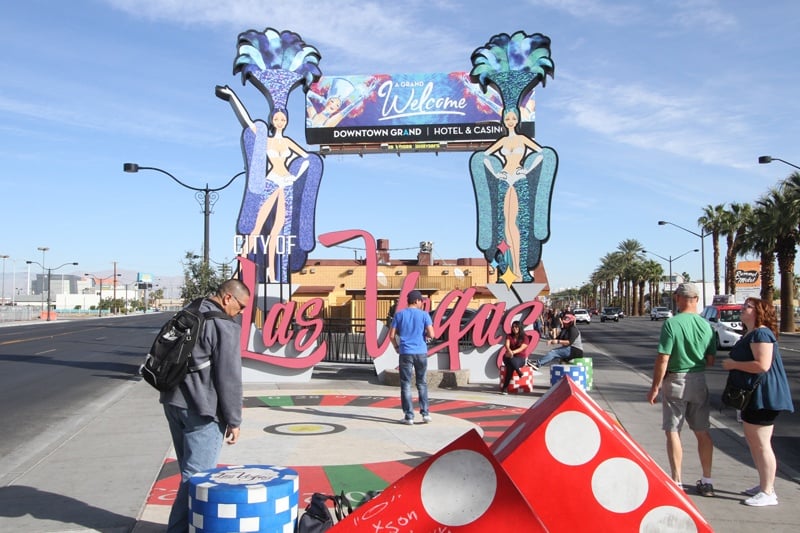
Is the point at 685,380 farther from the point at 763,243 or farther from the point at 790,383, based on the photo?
the point at 763,243

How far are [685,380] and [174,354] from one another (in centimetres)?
417

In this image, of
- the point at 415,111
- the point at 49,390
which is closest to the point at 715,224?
the point at 415,111

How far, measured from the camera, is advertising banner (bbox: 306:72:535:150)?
3888 cm

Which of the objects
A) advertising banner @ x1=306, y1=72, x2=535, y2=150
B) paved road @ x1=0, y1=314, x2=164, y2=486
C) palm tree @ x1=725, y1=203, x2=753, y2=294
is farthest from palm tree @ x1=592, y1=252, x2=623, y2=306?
paved road @ x1=0, y1=314, x2=164, y2=486

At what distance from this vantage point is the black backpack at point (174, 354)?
15.4 ft

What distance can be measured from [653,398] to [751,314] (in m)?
1.07

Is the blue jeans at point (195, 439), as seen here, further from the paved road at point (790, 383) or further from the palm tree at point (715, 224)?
the palm tree at point (715, 224)

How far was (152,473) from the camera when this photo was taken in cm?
694

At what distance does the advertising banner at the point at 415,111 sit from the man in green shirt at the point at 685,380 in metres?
33.4

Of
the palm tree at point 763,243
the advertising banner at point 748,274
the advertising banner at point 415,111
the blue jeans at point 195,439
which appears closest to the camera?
the blue jeans at point 195,439

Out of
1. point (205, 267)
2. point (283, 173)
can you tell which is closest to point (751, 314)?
point (283, 173)

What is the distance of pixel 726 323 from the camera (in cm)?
2809

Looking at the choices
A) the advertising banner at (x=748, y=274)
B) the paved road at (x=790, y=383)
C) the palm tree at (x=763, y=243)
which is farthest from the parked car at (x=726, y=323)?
the advertising banner at (x=748, y=274)

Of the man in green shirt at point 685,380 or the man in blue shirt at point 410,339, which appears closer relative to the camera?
the man in green shirt at point 685,380
